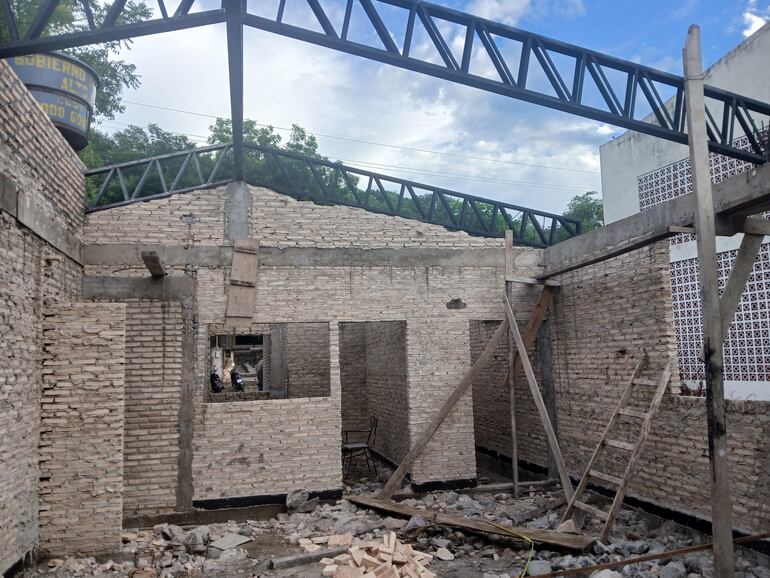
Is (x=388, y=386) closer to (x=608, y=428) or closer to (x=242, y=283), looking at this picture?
(x=242, y=283)

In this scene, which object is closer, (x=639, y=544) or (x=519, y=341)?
(x=639, y=544)

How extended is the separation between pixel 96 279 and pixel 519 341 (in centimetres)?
628

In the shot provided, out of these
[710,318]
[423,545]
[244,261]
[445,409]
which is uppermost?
[244,261]

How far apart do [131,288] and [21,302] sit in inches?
101

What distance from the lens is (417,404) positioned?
947cm

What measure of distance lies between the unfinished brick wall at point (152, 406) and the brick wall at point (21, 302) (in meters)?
1.55

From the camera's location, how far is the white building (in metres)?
11.7

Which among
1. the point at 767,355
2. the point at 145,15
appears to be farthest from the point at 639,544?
the point at 145,15

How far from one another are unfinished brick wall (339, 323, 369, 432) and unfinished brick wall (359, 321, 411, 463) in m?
0.31

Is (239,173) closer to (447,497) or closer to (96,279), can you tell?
(96,279)

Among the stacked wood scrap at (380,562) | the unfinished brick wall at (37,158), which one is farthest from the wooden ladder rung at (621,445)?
the unfinished brick wall at (37,158)

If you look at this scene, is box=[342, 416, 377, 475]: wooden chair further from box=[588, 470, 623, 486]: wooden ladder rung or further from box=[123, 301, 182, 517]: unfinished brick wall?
box=[588, 470, 623, 486]: wooden ladder rung

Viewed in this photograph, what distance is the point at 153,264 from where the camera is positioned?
7965 millimetres

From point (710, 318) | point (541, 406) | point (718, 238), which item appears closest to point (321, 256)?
point (541, 406)
